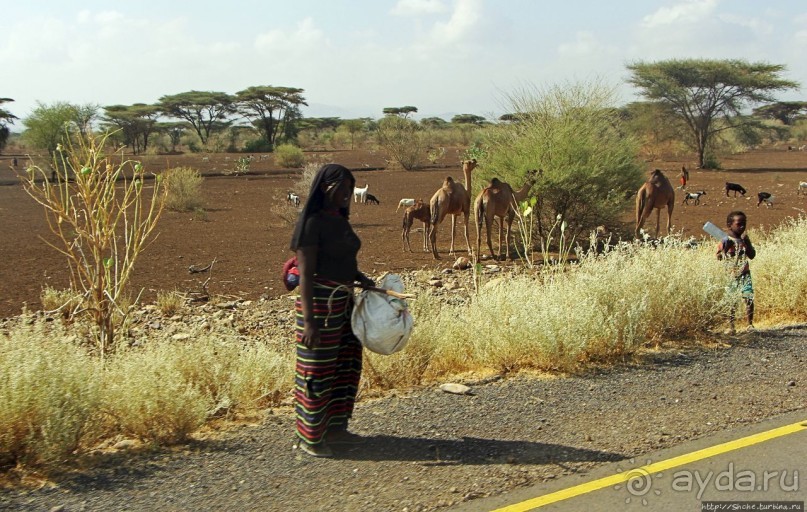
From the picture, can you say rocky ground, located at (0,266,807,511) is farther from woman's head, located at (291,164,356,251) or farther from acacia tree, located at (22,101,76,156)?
→ acacia tree, located at (22,101,76,156)

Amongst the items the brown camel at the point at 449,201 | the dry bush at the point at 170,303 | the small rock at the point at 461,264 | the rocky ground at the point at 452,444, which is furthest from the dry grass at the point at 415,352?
the brown camel at the point at 449,201

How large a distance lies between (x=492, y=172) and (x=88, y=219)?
42.4ft

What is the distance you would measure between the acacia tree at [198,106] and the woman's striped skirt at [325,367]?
73.5 meters

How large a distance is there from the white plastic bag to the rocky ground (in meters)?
0.76

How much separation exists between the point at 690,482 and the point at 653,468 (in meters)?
0.26

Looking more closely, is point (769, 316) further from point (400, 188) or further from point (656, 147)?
point (656, 147)

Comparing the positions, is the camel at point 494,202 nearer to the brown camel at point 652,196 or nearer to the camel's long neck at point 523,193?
the camel's long neck at point 523,193

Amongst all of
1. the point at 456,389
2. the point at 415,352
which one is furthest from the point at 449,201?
the point at 456,389

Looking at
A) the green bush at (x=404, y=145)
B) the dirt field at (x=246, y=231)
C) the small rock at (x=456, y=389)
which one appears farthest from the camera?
the green bush at (x=404, y=145)

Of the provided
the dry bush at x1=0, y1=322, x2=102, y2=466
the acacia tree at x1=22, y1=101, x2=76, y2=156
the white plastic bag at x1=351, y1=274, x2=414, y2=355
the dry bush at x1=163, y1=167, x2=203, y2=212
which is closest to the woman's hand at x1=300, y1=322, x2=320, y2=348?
the white plastic bag at x1=351, y1=274, x2=414, y2=355

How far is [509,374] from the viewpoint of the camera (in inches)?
285

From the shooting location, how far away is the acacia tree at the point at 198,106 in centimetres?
7744

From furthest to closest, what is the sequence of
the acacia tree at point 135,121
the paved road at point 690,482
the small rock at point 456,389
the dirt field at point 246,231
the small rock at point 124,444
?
the acacia tree at point 135,121, the dirt field at point 246,231, the small rock at point 456,389, the small rock at point 124,444, the paved road at point 690,482

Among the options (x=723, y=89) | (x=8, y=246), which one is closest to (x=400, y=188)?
(x=8, y=246)
